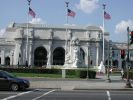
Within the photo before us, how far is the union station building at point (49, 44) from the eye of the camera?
185 metres

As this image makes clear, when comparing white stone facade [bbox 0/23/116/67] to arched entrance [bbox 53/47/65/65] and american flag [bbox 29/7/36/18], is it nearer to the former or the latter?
arched entrance [bbox 53/47/65/65]

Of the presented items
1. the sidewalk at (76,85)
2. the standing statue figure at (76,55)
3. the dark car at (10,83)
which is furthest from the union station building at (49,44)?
the dark car at (10,83)

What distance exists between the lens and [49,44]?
189 meters

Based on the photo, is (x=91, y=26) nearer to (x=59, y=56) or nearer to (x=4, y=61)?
(x=59, y=56)

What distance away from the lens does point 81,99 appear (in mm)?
23516

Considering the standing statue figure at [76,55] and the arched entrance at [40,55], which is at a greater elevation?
the arched entrance at [40,55]

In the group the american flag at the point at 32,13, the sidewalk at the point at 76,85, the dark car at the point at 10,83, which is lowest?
the sidewalk at the point at 76,85

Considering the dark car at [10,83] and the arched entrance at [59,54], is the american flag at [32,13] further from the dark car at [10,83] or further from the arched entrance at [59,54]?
the arched entrance at [59,54]

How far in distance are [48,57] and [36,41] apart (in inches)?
376

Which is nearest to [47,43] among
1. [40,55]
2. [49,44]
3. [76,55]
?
[49,44]

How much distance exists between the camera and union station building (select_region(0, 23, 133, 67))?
18488 cm

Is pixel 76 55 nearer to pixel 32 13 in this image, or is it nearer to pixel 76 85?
pixel 32 13

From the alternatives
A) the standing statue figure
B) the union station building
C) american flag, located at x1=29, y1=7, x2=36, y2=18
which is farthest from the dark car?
the union station building

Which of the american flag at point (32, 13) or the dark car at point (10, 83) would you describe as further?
the american flag at point (32, 13)
